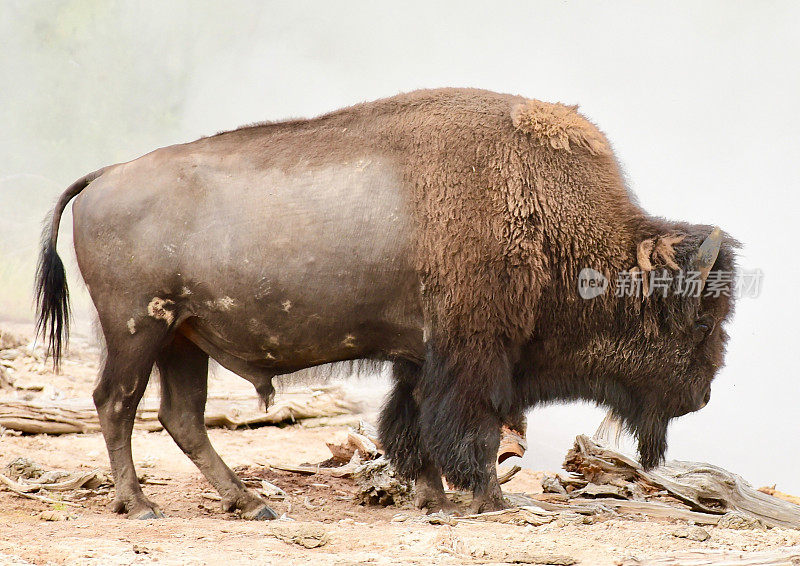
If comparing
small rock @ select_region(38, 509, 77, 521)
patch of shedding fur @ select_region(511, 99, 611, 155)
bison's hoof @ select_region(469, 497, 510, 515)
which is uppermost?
patch of shedding fur @ select_region(511, 99, 611, 155)

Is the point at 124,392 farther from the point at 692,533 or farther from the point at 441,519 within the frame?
the point at 692,533

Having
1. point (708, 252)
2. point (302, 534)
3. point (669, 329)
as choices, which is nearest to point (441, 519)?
point (302, 534)

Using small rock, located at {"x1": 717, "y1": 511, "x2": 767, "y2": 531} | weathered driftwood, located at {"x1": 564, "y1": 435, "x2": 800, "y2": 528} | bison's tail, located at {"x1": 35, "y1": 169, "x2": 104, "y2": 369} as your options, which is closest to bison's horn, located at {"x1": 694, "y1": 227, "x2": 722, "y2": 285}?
small rock, located at {"x1": 717, "y1": 511, "x2": 767, "y2": 531}

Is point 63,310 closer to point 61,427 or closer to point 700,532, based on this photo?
point 61,427

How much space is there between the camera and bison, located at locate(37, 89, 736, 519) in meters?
4.86

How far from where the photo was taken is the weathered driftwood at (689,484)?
17.7 feet

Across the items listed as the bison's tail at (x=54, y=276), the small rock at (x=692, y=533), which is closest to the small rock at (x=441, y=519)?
the small rock at (x=692, y=533)

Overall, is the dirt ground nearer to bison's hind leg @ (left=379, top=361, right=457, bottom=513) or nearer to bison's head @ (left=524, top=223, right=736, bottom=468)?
bison's hind leg @ (left=379, top=361, right=457, bottom=513)

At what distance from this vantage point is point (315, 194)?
5.00m

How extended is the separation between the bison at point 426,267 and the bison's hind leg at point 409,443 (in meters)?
0.23

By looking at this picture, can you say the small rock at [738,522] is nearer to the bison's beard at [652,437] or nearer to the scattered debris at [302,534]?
the bison's beard at [652,437]

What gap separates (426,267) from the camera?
4863mm

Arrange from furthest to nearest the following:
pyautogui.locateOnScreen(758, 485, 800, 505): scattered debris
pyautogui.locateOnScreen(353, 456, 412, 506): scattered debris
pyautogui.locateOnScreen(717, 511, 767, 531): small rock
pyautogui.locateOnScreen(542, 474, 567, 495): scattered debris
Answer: pyautogui.locateOnScreen(758, 485, 800, 505): scattered debris
pyautogui.locateOnScreen(542, 474, 567, 495): scattered debris
pyautogui.locateOnScreen(353, 456, 412, 506): scattered debris
pyautogui.locateOnScreen(717, 511, 767, 531): small rock

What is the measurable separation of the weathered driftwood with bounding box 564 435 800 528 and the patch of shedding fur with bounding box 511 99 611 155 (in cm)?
200
